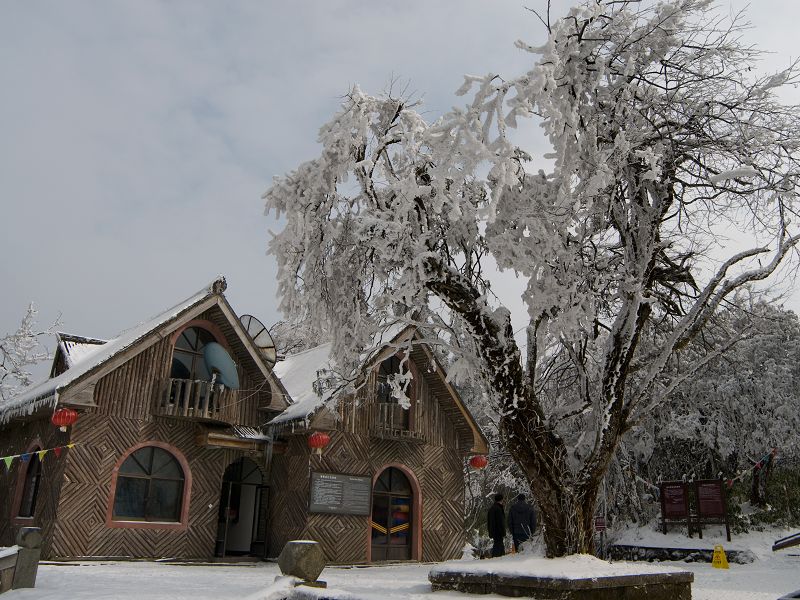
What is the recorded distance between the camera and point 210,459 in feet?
55.8

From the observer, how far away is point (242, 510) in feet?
64.9

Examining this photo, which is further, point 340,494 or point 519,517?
point 340,494

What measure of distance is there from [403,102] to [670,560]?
15287mm

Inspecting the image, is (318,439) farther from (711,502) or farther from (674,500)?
(711,502)

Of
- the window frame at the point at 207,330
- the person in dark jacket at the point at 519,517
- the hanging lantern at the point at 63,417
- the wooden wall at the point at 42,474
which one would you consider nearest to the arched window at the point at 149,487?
the wooden wall at the point at 42,474

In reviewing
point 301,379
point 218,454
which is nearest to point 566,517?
point 218,454

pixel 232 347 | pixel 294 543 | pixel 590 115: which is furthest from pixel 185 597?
pixel 232 347

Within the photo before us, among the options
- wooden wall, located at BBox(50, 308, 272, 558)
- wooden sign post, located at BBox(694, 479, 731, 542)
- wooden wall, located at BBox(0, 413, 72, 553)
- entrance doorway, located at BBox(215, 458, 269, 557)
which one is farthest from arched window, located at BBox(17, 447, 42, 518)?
wooden sign post, located at BBox(694, 479, 731, 542)

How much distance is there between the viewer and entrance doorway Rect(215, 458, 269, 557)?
18531 mm

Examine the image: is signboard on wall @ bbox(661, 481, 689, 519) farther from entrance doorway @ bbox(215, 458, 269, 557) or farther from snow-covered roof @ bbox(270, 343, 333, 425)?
entrance doorway @ bbox(215, 458, 269, 557)

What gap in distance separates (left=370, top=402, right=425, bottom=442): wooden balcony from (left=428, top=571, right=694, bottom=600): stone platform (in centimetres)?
856

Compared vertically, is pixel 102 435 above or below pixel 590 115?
below

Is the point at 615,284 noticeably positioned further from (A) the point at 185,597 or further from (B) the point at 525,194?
(A) the point at 185,597

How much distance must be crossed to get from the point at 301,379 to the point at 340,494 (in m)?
4.35
